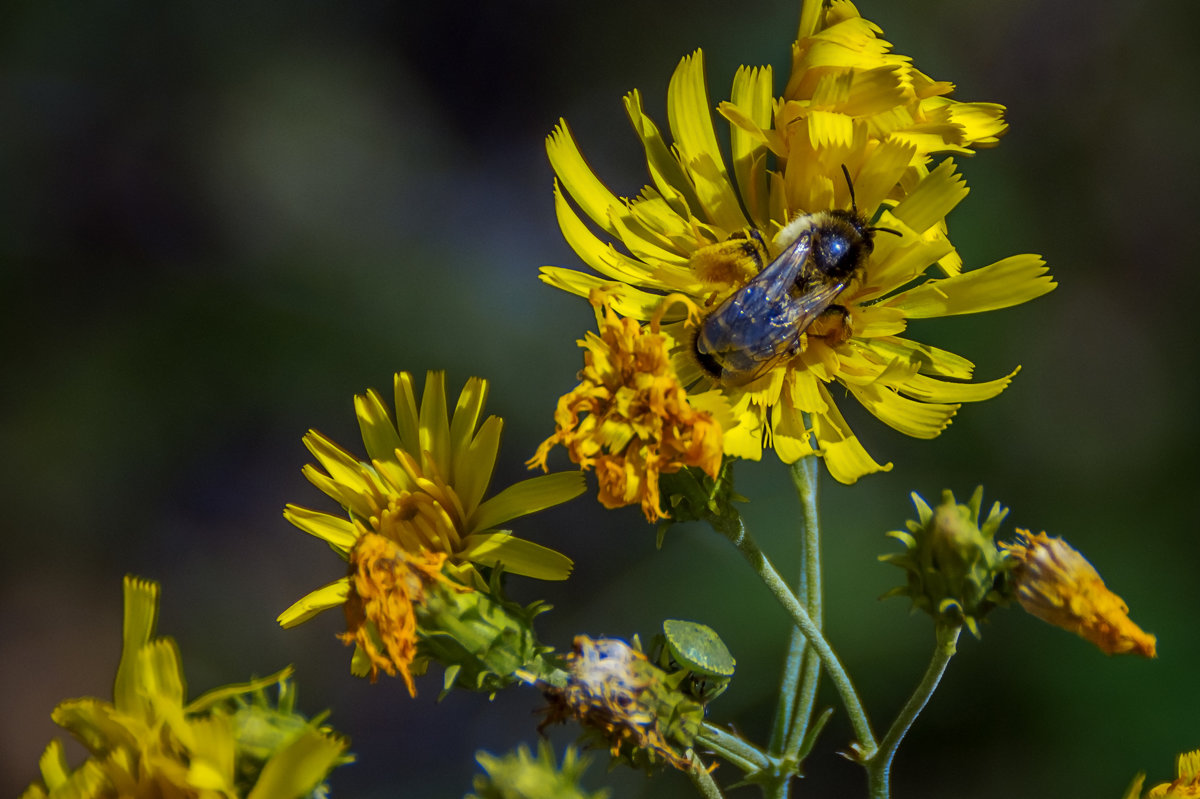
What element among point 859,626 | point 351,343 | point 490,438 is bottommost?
point 859,626

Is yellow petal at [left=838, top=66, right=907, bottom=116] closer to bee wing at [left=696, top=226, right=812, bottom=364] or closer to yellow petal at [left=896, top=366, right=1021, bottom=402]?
bee wing at [left=696, top=226, right=812, bottom=364]

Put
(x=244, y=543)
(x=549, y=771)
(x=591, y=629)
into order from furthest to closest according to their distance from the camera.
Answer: (x=244, y=543) → (x=591, y=629) → (x=549, y=771)

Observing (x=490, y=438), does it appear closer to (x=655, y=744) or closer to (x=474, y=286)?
(x=655, y=744)

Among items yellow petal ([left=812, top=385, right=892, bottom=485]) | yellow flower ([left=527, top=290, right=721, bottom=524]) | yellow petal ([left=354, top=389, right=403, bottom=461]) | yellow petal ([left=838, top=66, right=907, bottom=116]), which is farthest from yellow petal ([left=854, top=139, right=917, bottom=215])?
yellow petal ([left=354, top=389, right=403, bottom=461])

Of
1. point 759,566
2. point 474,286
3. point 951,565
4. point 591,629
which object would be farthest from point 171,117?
point 951,565

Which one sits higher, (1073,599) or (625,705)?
(1073,599)

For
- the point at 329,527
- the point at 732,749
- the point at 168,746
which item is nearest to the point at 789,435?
the point at 732,749

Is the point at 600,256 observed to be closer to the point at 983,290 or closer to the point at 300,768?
the point at 983,290
